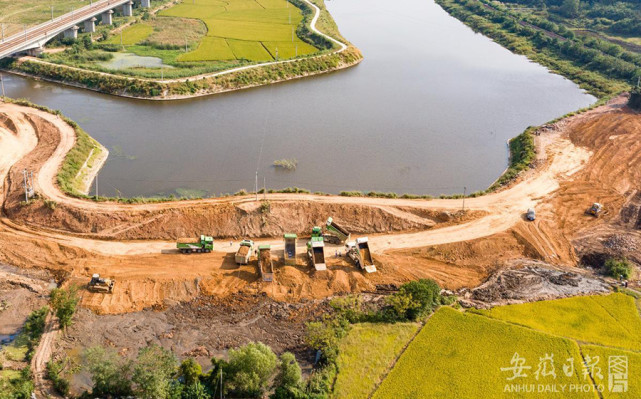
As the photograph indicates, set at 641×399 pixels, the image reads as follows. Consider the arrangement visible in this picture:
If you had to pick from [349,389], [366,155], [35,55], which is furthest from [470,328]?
[35,55]

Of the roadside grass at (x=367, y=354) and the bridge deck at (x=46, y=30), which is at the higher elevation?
the bridge deck at (x=46, y=30)

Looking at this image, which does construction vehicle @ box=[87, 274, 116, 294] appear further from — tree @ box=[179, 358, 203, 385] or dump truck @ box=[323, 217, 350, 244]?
dump truck @ box=[323, 217, 350, 244]

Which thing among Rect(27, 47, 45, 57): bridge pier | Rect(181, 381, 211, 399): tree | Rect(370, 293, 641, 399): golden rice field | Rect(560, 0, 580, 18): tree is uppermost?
Rect(560, 0, 580, 18): tree

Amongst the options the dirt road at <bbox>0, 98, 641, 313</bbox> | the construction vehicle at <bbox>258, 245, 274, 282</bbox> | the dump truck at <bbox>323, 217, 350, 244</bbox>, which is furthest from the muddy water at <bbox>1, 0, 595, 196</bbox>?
the construction vehicle at <bbox>258, 245, 274, 282</bbox>

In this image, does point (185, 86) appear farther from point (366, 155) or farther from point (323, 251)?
point (323, 251)

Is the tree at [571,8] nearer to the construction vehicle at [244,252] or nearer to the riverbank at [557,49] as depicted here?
the riverbank at [557,49]

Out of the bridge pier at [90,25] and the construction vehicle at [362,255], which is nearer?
the construction vehicle at [362,255]

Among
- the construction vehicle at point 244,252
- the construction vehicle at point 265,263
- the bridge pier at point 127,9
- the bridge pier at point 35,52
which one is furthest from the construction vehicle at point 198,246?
the bridge pier at point 127,9
